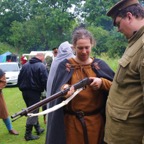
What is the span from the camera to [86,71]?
317cm

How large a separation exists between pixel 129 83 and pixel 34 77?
3.77 metres

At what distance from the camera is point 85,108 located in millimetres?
3109

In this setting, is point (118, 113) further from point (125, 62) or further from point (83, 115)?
point (83, 115)

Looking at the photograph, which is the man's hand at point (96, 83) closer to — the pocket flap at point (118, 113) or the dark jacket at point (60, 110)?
the dark jacket at point (60, 110)

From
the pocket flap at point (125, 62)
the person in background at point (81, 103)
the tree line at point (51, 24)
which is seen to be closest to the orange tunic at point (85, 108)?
the person in background at point (81, 103)

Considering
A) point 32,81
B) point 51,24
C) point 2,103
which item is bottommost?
point 2,103

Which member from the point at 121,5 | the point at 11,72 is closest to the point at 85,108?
the point at 121,5

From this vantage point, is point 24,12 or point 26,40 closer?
point 26,40

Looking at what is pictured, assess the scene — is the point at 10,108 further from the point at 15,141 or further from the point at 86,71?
the point at 86,71

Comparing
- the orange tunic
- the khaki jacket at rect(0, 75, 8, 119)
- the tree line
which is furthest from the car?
the tree line

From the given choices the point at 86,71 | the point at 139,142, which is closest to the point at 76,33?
the point at 86,71

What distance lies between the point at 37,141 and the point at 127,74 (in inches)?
163

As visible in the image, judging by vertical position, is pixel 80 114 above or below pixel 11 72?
above

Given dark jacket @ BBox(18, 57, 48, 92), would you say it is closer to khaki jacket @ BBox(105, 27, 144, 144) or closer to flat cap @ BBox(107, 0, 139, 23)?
khaki jacket @ BBox(105, 27, 144, 144)
